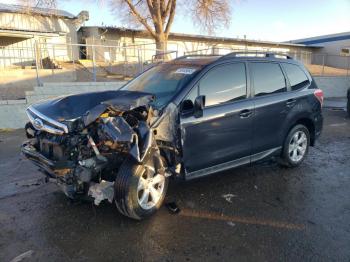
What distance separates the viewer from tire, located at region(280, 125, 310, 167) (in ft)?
16.9

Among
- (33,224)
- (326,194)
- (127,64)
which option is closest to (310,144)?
(326,194)

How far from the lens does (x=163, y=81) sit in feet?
14.1

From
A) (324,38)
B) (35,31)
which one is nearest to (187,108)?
(35,31)

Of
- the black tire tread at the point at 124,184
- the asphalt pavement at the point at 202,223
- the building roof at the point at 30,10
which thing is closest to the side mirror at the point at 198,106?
the black tire tread at the point at 124,184

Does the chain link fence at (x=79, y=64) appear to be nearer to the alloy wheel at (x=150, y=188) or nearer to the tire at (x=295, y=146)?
the tire at (x=295, y=146)

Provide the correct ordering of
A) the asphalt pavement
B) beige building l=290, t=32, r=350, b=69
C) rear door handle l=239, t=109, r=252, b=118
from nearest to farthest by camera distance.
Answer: the asphalt pavement < rear door handle l=239, t=109, r=252, b=118 < beige building l=290, t=32, r=350, b=69

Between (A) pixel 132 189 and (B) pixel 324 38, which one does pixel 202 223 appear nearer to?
(A) pixel 132 189

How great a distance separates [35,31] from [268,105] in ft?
54.1

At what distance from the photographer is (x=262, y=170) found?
5.35m

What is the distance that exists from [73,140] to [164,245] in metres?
1.43

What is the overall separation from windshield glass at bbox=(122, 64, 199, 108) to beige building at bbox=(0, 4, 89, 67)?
12.0m

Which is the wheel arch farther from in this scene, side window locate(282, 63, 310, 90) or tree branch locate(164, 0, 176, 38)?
tree branch locate(164, 0, 176, 38)

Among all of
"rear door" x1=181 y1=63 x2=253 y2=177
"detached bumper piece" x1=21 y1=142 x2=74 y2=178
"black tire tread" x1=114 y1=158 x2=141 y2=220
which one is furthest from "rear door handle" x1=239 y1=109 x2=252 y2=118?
"detached bumper piece" x1=21 y1=142 x2=74 y2=178

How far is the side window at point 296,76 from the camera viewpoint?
5152mm
